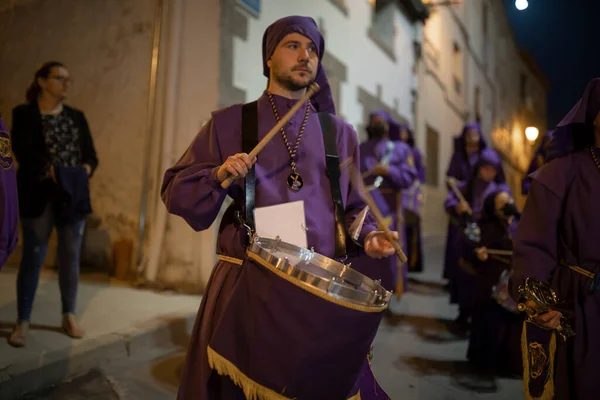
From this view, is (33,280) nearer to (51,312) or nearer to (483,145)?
(51,312)

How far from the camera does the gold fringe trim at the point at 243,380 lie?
126 cm

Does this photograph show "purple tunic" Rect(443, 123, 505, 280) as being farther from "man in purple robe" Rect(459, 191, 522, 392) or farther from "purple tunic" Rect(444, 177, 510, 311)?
"man in purple robe" Rect(459, 191, 522, 392)

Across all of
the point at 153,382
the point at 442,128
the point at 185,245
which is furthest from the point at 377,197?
the point at 442,128

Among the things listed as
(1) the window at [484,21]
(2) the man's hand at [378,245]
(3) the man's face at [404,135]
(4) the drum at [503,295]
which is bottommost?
(4) the drum at [503,295]

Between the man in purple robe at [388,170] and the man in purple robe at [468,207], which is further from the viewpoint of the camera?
the man in purple robe at [388,170]

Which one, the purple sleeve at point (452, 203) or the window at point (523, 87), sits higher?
the window at point (523, 87)

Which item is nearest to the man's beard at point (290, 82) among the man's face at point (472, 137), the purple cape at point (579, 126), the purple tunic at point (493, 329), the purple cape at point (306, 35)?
the purple cape at point (306, 35)

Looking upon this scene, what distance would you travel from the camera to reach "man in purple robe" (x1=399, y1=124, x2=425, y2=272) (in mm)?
6826

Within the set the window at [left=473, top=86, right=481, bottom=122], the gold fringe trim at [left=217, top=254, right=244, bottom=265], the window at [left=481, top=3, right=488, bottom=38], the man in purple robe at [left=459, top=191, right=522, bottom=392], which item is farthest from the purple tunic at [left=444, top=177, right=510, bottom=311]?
the window at [left=481, top=3, right=488, bottom=38]

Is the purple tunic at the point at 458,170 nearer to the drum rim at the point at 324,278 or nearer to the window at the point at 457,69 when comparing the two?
the drum rim at the point at 324,278

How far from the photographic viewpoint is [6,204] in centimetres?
179

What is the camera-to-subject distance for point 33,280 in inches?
125

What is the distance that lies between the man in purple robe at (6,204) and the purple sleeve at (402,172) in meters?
4.37

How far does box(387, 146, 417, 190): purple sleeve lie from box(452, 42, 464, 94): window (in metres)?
11.9
